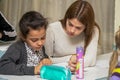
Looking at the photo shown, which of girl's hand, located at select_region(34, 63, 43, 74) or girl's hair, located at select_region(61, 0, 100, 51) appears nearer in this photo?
girl's hand, located at select_region(34, 63, 43, 74)

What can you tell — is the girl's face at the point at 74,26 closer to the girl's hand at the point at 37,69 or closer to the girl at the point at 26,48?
the girl at the point at 26,48

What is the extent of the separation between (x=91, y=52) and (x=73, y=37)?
0.17m

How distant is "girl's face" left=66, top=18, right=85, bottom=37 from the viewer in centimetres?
174

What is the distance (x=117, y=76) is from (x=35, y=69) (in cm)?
55

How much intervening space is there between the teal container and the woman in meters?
0.32

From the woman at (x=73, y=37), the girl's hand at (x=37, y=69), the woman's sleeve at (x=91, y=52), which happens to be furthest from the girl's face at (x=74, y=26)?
the girl's hand at (x=37, y=69)

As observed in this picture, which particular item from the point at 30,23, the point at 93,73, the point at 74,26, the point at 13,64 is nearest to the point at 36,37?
the point at 30,23

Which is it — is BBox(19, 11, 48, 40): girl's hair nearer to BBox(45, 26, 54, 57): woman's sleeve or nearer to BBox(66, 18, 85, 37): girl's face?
BBox(66, 18, 85, 37): girl's face

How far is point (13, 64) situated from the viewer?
154cm

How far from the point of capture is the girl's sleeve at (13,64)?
154 cm

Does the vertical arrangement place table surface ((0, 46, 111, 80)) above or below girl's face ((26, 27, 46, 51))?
below

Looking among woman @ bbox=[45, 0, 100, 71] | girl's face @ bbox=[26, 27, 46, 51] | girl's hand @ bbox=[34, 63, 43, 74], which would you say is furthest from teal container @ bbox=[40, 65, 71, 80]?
woman @ bbox=[45, 0, 100, 71]

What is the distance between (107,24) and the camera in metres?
2.57

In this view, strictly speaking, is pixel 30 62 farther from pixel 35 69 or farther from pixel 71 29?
pixel 71 29
